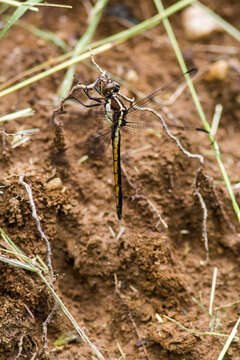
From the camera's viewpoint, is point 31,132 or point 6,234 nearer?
point 6,234

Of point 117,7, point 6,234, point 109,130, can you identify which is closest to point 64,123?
point 109,130

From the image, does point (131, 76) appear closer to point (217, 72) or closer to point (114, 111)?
point (217, 72)

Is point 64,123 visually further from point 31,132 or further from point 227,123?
point 227,123

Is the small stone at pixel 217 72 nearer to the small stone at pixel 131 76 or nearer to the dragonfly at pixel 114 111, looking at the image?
the small stone at pixel 131 76

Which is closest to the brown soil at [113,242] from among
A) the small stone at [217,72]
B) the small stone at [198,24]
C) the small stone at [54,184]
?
the small stone at [54,184]

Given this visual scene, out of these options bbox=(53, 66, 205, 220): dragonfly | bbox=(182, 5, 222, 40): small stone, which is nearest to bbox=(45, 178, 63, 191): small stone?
bbox=(53, 66, 205, 220): dragonfly
